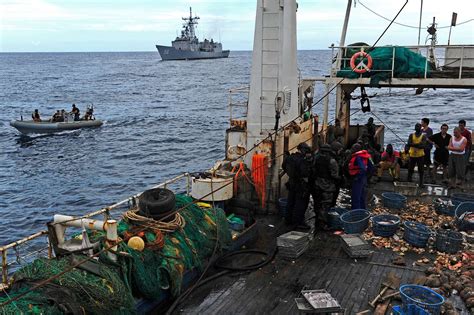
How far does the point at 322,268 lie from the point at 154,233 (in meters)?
2.83

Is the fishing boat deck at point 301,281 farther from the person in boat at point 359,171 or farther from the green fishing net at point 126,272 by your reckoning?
the person in boat at point 359,171

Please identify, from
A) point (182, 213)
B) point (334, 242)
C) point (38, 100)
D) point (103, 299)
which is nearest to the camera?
point (103, 299)

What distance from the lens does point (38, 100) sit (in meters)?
60.5

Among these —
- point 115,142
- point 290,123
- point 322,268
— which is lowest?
point 115,142

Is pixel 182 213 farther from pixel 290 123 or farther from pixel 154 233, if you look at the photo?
pixel 290 123

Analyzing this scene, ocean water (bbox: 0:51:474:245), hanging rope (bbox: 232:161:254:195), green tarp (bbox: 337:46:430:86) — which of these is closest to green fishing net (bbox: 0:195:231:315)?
hanging rope (bbox: 232:161:254:195)

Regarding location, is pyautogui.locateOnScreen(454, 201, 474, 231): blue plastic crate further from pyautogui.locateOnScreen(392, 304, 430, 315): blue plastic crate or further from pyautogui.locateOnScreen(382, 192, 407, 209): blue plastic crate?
pyautogui.locateOnScreen(392, 304, 430, 315): blue plastic crate

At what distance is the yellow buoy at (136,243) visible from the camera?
20.4 feet

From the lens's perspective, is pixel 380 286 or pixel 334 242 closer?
pixel 380 286

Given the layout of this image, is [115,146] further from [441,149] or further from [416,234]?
[416,234]

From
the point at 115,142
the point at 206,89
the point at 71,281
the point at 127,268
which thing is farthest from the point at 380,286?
the point at 206,89

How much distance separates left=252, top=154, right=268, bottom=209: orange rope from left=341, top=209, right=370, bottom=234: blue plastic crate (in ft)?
6.07

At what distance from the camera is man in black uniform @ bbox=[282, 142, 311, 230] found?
8672 millimetres

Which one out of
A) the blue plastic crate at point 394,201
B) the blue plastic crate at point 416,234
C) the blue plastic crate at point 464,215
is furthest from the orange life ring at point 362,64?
the blue plastic crate at point 416,234
